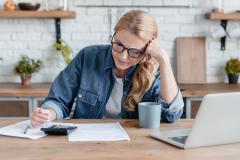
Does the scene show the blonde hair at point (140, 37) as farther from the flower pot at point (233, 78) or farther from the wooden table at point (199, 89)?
the flower pot at point (233, 78)

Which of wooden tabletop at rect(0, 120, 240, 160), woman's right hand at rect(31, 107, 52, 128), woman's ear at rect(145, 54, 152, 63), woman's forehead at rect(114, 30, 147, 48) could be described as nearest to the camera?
wooden tabletop at rect(0, 120, 240, 160)

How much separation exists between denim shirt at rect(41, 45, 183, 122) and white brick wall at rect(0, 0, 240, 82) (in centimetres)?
148

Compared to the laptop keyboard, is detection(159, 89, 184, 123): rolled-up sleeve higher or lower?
higher

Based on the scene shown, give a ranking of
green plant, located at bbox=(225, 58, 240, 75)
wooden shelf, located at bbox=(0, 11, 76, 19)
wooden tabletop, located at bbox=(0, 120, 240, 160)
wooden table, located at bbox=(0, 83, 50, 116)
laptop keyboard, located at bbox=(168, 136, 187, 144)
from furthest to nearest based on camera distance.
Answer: green plant, located at bbox=(225, 58, 240, 75)
wooden shelf, located at bbox=(0, 11, 76, 19)
wooden table, located at bbox=(0, 83, 50, 116)
laptop keyboard, located at bbox=(168, 136, 187, 144)
wooden tabletop, located at bbox=(0, 120, 240, 160)

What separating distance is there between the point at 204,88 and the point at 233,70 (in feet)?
1.24

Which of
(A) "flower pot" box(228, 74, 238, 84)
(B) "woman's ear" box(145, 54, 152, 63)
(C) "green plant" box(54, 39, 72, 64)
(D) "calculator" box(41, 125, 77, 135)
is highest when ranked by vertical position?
(B) "woman's ear" box(145, 54, 152, 63)

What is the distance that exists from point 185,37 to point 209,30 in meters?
0.20

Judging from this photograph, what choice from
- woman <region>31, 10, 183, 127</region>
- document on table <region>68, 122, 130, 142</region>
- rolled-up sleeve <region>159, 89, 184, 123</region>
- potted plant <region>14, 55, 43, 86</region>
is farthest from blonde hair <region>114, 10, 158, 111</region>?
potted plant <region>14, 55, 43, 86</region>

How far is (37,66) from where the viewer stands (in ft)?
11.4

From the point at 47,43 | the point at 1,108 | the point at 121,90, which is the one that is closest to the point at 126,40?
the point at 121,90

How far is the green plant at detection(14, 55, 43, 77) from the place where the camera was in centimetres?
342

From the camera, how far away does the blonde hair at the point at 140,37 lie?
186cm

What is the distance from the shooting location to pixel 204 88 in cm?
329

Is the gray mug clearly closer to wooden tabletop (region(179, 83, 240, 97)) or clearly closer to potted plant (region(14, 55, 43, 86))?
wooden tabletop (region(179, 83, 240, 97))
